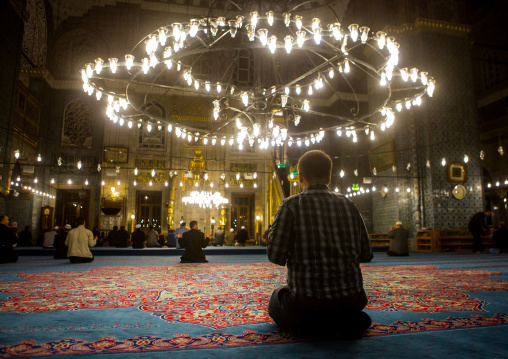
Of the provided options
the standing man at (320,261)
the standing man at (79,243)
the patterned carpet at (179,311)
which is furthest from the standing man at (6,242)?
the standing man at (320,261)

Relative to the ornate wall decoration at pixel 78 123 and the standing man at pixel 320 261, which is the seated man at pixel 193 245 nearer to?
the standing man at pixel 320 261

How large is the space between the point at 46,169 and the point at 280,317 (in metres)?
14.7

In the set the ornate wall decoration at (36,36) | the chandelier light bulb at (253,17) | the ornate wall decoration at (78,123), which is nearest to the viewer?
the chandelier light bulb at (253,17)

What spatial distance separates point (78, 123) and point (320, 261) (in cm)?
1517

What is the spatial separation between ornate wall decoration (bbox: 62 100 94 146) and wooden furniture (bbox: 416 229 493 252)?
12737 mm

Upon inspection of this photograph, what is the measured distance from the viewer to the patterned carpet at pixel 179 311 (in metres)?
1.63

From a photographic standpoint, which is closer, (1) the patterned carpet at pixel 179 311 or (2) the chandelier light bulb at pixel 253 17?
(1) the patterned carpet at pixel 179 311

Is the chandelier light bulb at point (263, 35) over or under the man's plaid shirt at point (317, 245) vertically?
over

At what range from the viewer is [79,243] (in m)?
6.17

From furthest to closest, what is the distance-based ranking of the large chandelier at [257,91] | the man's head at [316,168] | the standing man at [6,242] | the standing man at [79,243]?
the large chandelier at [257,91]
the standing man at [79,243]
the standing man at [6,242]
the man's head at [316,168]

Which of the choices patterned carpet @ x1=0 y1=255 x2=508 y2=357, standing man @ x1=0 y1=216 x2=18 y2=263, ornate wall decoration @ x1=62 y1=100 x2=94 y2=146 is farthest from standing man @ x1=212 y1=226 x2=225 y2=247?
patterned carpet @ x1=0 y1=255 x2=508 y2=357

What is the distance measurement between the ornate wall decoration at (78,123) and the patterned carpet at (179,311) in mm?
11674

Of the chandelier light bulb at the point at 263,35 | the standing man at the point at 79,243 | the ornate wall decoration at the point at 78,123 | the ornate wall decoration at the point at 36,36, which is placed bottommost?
the standing man at the point at 79,243

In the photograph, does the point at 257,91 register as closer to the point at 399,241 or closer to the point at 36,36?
the point at 399,241
